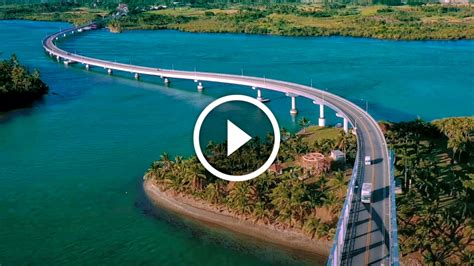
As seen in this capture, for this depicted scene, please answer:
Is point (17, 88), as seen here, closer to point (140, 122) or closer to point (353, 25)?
point (140, 122)

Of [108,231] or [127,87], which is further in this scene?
[127,87]

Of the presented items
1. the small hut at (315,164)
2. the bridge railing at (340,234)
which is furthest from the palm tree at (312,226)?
the small hut at (315,164)

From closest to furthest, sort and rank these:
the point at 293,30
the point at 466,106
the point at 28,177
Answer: the point at 28,177, the point at 466,106, the point at 293,30

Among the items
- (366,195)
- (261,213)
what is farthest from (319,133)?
(366,195)

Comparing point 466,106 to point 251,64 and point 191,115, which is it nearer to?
point 191,115

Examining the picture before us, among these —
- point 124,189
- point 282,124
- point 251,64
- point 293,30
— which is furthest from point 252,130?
point 293,30

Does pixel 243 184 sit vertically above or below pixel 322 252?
above

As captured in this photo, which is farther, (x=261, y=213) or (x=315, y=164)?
(x=315, y=164)
